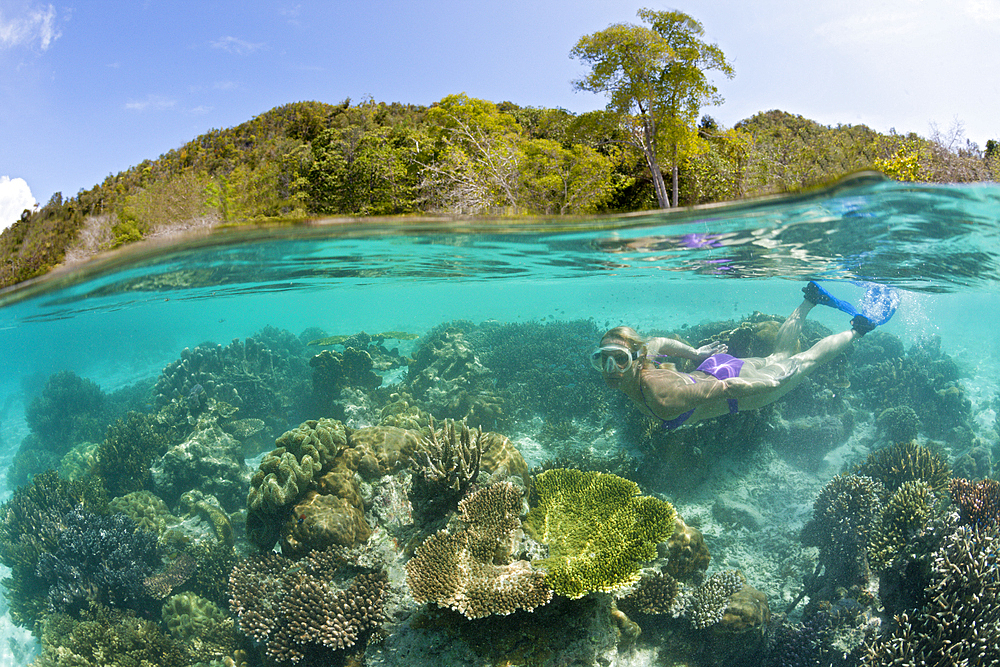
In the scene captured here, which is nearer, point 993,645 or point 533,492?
point 993,645

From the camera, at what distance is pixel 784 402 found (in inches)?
351

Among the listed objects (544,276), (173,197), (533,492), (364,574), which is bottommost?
(364,574)

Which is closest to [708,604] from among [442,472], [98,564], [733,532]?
[733,532]

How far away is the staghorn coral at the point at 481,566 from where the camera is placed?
4.54 m

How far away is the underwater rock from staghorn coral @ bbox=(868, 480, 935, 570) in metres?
9.61

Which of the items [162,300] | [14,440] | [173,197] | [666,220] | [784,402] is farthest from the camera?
[173,197]

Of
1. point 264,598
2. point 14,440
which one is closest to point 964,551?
point 264,598

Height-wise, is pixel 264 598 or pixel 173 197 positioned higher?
pixel 173 197

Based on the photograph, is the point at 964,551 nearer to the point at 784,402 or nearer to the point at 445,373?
the point at 784,402

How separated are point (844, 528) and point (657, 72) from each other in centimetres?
1604

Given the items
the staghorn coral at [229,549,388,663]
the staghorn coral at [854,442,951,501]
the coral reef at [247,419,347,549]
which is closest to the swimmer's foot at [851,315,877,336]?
the staghorn coral at [854,442,951,501]

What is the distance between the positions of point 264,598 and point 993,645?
772 cm

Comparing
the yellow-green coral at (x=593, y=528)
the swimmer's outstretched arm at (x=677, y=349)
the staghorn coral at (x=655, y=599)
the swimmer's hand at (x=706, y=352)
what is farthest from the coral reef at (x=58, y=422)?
the swimmer's hand at (x=706, y=352)

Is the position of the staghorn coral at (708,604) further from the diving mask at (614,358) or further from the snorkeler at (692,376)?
the diving mask at (614,358)
